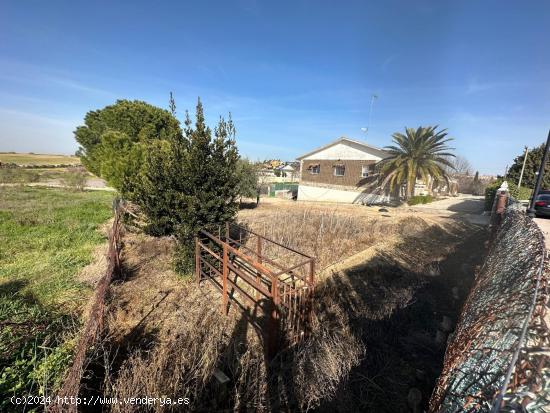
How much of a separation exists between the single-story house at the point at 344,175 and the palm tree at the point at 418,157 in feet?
6.58

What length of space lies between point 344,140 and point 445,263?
17169mm

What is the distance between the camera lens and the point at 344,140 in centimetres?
2281

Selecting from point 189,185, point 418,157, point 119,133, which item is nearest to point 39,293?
point 189,185

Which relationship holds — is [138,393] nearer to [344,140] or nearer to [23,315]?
[23,315]

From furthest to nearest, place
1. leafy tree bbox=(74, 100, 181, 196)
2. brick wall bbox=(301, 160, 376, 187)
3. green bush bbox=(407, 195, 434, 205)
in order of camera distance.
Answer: brick wall bbox=(301, 160, 376, 187)
green bush bbox=(407, 195, 434, 205)
leafy tree bbox=(74, 100, 181, 196)

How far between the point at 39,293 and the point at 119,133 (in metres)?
12.9

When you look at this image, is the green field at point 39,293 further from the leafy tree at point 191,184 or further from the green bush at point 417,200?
the green bush at point 417,200

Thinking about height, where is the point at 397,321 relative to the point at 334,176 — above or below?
below

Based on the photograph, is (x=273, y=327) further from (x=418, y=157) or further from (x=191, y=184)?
(x=418, y=157)

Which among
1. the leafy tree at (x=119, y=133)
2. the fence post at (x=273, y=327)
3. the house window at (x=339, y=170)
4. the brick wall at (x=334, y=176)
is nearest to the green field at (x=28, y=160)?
the leafy tree at (x=119, y=133)

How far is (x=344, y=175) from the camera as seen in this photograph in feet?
77.4

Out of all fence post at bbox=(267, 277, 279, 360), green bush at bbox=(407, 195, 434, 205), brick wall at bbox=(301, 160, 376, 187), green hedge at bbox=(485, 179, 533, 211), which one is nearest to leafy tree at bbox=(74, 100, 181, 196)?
fence post at bbox=(267, 277, 279, 360)

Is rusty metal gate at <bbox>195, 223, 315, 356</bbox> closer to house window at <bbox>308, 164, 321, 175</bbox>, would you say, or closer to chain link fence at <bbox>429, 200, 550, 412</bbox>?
chain link fence at <bbox>429, 200, 550, 412</bbox>

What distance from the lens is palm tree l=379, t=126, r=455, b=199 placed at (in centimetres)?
1808
